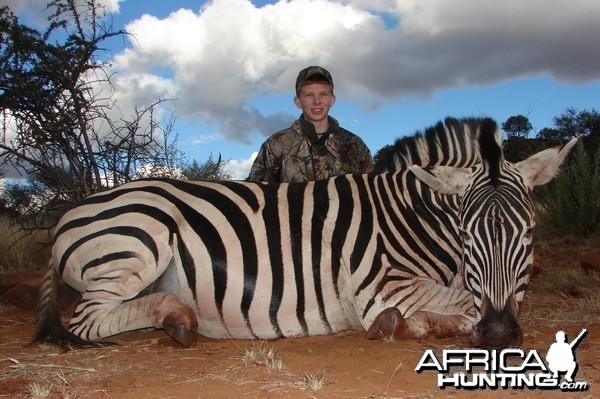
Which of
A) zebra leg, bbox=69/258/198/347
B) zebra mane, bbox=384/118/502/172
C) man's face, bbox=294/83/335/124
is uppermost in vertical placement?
man's face, bbox=294/83/335/124

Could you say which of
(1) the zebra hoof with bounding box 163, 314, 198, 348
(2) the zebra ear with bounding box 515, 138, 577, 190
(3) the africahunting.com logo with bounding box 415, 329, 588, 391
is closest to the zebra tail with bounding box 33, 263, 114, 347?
(1) the zebra hoof with bounding box 163, 314, 198, 348

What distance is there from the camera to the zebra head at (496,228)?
291 centimetres

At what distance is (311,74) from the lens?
598 cm

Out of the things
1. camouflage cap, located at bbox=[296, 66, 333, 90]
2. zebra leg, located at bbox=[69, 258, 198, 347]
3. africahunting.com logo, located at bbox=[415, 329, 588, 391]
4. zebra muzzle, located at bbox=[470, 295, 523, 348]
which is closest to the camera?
africahunting.com logo, located at bbox=[415, 329, 588, 391]

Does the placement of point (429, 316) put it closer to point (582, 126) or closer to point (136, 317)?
point (136, 317)

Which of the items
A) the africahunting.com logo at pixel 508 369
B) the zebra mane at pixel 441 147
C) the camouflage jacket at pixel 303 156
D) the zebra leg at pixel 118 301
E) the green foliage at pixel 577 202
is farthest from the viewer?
the green foliage at pixel 577 202

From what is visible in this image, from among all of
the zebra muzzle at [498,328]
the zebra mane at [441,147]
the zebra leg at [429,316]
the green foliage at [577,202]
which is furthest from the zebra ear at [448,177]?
the green foliage at [577,202]

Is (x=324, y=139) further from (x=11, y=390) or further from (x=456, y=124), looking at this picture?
(x=11, y=390)

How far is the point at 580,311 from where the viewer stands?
14.2 ft

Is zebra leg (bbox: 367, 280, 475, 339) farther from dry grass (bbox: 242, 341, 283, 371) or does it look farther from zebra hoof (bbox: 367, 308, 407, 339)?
dry grass (bbox: 242, 341, 283, 371)

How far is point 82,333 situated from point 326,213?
1862mm

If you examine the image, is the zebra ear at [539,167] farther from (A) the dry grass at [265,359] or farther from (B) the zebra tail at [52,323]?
(B) the zebra tail at [52,323]

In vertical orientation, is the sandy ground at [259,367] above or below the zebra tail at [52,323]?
below

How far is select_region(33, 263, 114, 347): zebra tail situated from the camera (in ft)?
12.0
